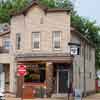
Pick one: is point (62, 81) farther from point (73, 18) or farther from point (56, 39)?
point (73, 18)

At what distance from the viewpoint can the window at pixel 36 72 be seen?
164ft

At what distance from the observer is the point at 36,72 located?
50000mm

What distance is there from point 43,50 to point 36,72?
2.30 m

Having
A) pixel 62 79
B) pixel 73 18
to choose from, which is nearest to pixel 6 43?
pixel 62 79

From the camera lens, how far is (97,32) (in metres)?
73.5

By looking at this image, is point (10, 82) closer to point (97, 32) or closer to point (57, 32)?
point (57, 32)

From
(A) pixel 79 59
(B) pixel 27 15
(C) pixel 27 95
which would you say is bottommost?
(C) pixel 27 95

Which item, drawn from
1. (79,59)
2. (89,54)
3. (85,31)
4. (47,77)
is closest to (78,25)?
(85,31)

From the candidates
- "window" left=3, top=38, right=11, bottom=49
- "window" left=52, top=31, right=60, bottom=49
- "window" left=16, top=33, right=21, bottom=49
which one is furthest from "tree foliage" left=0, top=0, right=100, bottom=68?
"window" left=52, top=31, right=60, bottom=49

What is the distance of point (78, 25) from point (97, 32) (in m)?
3.95

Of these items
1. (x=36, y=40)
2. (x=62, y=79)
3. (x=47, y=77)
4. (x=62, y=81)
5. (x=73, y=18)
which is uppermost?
(x=73, y=18)

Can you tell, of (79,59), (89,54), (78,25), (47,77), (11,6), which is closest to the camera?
(47,77)

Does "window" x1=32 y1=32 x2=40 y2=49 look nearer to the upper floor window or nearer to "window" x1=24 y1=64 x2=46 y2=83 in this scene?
the upper floor window

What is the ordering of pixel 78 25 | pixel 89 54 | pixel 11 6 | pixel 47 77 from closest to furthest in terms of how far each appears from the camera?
pixel 47 77
pixel 89 54
pixel 78 25
pixel 11 6
